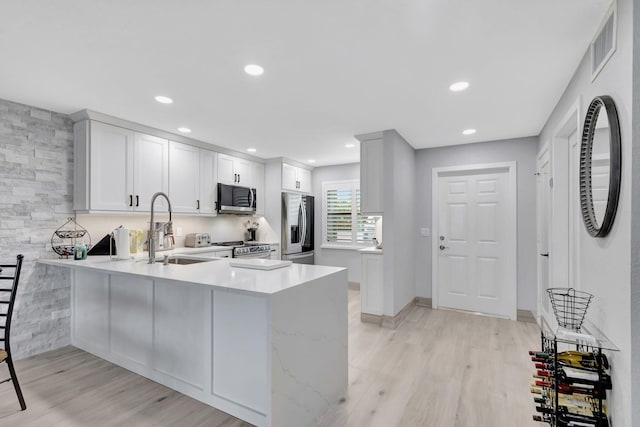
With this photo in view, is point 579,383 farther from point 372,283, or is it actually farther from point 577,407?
point 372,283

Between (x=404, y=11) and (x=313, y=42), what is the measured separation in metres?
0.57

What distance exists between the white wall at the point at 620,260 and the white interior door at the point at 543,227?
1.75 m

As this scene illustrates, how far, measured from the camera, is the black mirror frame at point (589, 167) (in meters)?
1.48

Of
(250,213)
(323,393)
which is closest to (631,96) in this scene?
(323,393)

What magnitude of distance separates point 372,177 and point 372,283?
1310mm

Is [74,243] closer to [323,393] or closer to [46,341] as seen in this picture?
[46,341]

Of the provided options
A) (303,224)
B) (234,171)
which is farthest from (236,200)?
(303,224)

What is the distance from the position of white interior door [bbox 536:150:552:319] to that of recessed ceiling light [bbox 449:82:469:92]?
1431mm

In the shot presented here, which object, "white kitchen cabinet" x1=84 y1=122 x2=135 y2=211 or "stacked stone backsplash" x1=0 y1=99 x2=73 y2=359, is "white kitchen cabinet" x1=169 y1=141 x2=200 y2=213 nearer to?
"white kitchen cabinet" x1=84 y1=122 x2=135 y2=211

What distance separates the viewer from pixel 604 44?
168 centimetres

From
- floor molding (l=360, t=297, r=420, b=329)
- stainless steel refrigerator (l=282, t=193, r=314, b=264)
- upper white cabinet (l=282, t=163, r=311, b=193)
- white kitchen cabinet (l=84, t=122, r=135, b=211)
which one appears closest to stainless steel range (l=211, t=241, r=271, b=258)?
stainless steel refrigerator (l=282, t=193, r=314, b=264)

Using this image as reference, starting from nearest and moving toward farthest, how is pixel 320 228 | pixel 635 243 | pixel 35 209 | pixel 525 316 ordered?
pixel 635 243 < pixel 35 209 < pixel 525 316 < pixel 320 228

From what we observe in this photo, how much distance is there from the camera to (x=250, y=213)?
17.1 feet

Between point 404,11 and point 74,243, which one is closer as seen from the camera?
point 404,11
